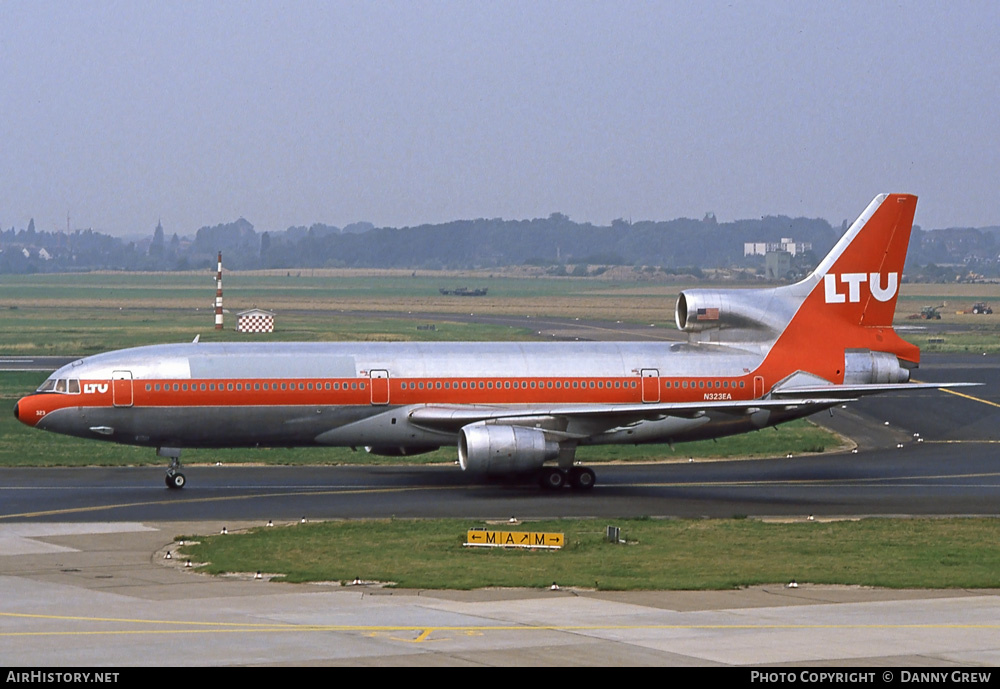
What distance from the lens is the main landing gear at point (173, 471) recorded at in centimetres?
4147

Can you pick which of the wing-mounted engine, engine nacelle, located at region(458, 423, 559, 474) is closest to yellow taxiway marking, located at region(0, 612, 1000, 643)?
engine nacelle, located at region(458, 423, 559, 474)

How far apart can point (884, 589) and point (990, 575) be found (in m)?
2.64

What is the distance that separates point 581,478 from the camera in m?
41.9

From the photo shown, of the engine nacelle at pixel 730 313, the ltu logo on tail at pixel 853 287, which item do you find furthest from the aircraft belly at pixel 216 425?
the ltu logo on tail at pixel 853 287

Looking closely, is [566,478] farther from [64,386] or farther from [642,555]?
[64,386]

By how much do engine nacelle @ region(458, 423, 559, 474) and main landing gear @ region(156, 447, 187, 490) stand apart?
27.5 ft

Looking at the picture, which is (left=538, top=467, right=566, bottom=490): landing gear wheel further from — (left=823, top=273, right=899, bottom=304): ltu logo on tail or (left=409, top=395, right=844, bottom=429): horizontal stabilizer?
(left=823, top=273, right=899, bottom=304): ltu logo on tail

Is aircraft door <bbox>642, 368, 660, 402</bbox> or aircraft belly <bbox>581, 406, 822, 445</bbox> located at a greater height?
aircraft door <bbox>642, 368, 660, 402</bbox>

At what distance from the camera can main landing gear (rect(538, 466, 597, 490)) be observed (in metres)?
41.9

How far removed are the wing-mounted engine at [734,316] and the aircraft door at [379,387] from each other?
10.0 meters

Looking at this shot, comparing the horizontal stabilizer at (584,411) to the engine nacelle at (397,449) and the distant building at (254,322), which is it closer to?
the engine nacelle at (397,449)

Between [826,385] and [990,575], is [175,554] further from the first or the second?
[826,385]
